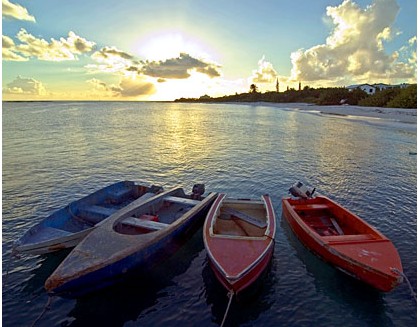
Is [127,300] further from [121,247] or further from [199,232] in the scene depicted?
[199,232]

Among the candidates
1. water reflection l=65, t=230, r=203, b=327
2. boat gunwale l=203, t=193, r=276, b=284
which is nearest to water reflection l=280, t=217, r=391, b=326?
boat gunwale l=203, t=193, r=276, b=284

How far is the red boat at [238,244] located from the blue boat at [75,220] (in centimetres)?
364

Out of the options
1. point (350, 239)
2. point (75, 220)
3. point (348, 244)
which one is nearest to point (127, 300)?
point (75, 220)

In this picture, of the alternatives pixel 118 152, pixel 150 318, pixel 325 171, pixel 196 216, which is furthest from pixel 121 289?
pixel 118 152

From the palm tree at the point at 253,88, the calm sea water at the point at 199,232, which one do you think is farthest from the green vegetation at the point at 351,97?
the calm sea water at the point at 199,232

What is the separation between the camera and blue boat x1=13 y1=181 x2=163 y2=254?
8602mm

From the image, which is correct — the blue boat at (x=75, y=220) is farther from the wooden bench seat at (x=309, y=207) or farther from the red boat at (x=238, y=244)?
the wooden bench seat at (x=309, y=207)

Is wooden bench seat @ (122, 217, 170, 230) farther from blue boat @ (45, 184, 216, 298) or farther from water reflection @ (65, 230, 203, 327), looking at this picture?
water reflection @ (65, 230, 203, 327)

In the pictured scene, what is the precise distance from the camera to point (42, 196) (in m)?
16.4

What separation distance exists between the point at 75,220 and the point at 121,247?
13.0 feet

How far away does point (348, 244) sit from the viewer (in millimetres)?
8500

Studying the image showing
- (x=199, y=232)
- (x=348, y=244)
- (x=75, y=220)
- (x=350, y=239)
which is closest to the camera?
(x=348, y=244)

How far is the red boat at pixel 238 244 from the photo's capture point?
723 centimetres

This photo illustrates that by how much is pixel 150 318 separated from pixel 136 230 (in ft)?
10.9
